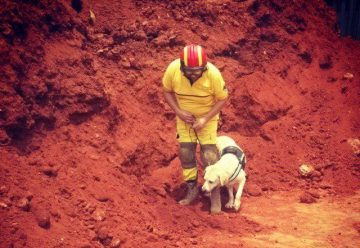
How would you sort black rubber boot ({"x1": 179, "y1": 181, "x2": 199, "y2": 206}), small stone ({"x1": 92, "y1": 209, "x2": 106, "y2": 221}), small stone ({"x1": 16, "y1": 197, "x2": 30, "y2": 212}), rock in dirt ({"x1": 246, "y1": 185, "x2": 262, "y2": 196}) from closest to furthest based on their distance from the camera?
small stone ({"x1": 16, "y1": 197, "x2": 30, "y2": 212}) → small stone ({"x1": 92, "y1": 209, "x2": 106, "y2": 221}) → black rubber boot ({"x1": 179, "y1": 181, "x2": 199, "y2": 206}) → rock in dirt ({"x1": 246, "y1": 185, "x2": 262, "y2": 196})

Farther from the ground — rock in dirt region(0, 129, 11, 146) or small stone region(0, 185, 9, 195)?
rock in dirt region(0, 129, 11, 146)

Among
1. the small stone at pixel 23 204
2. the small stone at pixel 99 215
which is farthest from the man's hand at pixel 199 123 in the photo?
the small stone at pixel 23 204

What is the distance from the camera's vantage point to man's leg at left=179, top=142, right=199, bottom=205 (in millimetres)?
6016

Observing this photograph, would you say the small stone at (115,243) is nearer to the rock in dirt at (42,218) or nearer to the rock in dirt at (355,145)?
the rock in dirt at (42,218)

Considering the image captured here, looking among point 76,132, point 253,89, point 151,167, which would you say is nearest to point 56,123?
point 76,132

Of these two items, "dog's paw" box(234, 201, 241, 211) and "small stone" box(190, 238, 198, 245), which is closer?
"small stone" box(190, 238, 198, 245)

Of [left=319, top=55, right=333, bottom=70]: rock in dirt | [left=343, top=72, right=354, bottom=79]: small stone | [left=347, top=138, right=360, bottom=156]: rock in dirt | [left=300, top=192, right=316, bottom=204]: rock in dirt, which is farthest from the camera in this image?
[left=319, top=55, right=333, bottom=70]: rock in dirt

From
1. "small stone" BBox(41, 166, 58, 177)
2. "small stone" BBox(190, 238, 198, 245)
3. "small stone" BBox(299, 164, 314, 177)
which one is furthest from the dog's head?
"small stone" BBox(299, 164, 314, 177)

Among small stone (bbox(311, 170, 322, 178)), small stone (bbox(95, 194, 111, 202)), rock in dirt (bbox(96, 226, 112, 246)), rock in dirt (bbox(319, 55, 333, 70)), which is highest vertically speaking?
rock in dirt (bbox(319, 55, 333, 70))

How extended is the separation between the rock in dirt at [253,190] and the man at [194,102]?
3.39 feet

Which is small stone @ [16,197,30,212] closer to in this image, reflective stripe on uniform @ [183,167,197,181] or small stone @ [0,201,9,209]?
small stone @ [0,201,9,209]

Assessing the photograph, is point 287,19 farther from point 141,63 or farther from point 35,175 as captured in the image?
point 35,175

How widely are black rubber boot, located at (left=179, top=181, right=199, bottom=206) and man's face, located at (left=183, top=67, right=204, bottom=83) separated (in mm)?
1720

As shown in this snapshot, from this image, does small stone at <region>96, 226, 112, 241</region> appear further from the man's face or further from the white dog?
the man's face
